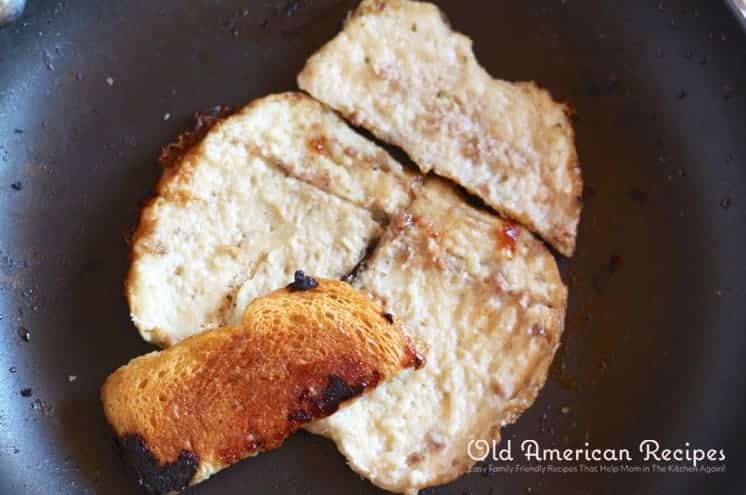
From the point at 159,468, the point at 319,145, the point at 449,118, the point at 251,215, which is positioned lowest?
the point at 159,468

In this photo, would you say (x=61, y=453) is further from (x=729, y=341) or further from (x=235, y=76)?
(x=729, y=341)

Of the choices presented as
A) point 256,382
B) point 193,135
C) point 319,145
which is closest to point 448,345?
point 256,382

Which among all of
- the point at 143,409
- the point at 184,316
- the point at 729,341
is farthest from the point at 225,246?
the point at 729,341

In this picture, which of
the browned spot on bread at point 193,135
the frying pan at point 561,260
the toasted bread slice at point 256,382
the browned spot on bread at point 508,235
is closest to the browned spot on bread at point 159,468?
the toasted bread slice at point 256,382

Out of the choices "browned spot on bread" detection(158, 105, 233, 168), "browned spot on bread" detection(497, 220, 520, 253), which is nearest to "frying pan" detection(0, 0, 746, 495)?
"browned spot on bread" detection(158, 105, 233, 168)

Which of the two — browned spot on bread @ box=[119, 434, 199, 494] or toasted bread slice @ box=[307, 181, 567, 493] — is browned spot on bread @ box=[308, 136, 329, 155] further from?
browned spot on bread @ box=[119, 434, 199, 494]

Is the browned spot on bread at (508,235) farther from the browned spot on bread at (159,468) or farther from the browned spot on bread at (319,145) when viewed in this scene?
the browned spot on bread at (159,468)

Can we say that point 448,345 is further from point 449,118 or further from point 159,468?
point 159,468
